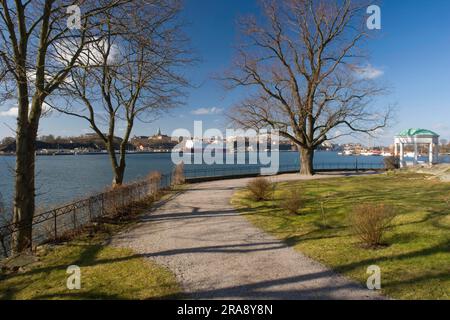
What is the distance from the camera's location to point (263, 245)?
834 cm

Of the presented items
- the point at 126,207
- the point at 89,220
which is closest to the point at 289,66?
the point at 126,207

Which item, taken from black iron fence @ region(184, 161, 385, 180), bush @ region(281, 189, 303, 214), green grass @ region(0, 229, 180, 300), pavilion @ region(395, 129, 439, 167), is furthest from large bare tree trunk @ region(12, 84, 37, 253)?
pavilion @ region(395, 129, 439, 167)

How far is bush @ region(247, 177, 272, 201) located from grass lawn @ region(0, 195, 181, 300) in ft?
27.9

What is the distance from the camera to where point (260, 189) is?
15508 millimetres

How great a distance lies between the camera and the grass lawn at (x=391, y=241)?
5.73 meters

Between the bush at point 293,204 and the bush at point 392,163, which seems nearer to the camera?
the bush at point 293,204

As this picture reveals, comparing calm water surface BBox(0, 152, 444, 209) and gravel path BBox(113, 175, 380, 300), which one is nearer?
gravel path BBox(113, 175, 380, 300)

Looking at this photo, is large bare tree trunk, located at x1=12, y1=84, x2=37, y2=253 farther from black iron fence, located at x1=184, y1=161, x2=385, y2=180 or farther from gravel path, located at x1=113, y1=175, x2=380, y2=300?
black iron fence, located at x1=184, y1=161, x2=385, y2=180

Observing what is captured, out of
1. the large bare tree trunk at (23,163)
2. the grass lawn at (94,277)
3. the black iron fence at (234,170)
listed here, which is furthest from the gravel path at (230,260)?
the black iron fence at (234,170)

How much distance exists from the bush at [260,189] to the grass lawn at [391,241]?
125 centimetres

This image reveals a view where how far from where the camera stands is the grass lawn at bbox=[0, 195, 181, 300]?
18.4 ft

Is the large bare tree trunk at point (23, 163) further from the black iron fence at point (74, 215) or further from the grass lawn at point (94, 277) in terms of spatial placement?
the grass lawn at point (94, 277)

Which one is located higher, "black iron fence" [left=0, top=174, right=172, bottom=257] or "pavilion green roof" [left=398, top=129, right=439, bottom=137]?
"pavilion green roof" [left=398, top=129, right=439, bottom=137]
